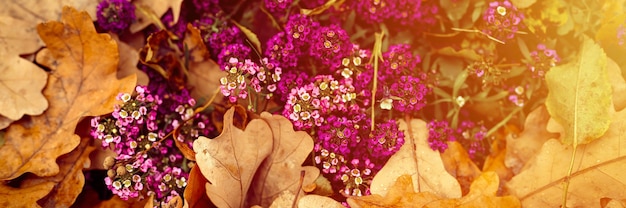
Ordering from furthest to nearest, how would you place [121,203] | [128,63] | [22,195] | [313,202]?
1. [128,63]
2. [121,203]
3. [22,195]
4. [313,202]

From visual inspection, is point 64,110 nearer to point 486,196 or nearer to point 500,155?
point 486,196

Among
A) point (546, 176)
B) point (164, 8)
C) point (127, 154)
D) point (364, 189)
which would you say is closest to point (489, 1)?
point (546, 176)

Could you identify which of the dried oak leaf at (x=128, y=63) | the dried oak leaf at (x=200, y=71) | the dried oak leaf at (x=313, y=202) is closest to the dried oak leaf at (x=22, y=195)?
the dried oak leaf at (x=128, y=63)

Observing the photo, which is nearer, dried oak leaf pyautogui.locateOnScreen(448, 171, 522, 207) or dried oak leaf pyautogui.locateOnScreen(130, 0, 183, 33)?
dried oak leaf pyautogui.locateOnScreen(448, 171, 522, 207)

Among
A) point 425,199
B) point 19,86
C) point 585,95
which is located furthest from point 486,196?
point 19,86

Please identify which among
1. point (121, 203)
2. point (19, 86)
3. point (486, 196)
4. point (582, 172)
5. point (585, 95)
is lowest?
point (121, 203)

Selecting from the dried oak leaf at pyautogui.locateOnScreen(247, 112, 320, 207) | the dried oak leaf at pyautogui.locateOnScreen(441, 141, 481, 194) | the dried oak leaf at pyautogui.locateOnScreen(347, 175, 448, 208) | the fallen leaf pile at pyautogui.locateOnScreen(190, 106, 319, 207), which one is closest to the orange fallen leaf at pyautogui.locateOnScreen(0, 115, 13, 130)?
the fallen leaf pile at pyautogui.locateOnScreen(190, 106, 319, 207)

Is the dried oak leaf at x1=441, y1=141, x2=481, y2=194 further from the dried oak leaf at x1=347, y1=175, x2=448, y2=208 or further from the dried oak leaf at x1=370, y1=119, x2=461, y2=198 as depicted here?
the dried oak leaf at x1=347, y1=175, x2=448, y2=208
